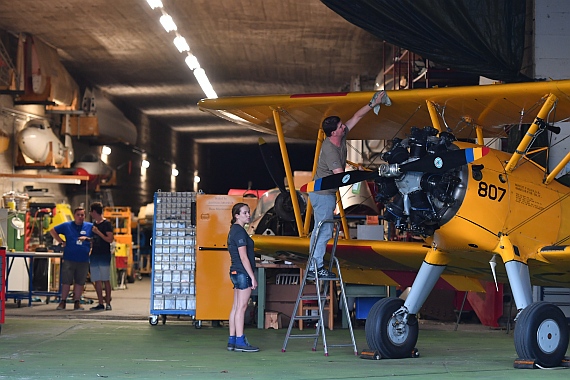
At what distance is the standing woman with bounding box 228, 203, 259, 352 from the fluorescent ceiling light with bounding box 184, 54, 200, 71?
10353 millimetres

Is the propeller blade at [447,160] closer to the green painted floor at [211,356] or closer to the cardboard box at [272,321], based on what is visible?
the green painted floor at [211,356]

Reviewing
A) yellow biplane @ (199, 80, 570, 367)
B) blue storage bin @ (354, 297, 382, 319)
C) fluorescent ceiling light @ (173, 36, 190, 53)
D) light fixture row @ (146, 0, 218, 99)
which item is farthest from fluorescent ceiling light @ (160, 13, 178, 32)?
yellow biplane @ (199, 80, 570, 367)

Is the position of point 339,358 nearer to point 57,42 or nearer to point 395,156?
point 395,156

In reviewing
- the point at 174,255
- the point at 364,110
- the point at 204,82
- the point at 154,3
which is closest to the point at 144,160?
the point at 204,82

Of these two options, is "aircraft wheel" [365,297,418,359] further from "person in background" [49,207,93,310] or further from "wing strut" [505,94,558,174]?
"person in background" [49,207,93,310]

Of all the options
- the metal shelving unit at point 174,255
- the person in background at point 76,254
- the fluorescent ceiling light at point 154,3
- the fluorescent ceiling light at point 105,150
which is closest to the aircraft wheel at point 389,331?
the metal shelving unit at point 174,255

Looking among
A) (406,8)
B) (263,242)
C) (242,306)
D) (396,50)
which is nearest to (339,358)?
(242,306)

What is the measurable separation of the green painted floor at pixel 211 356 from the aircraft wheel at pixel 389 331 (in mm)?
117

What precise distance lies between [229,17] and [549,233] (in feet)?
29.3

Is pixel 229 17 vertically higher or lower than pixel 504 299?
higher

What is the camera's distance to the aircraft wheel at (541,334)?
243 inches

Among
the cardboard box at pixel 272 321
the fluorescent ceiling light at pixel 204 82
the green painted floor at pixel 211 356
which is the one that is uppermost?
the fluorescent ceiling light at pixel 204 82

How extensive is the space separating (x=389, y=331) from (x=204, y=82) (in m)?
14.1

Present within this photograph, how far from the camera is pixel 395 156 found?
21.2 ft
